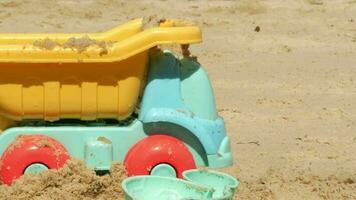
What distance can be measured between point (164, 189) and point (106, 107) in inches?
19.1

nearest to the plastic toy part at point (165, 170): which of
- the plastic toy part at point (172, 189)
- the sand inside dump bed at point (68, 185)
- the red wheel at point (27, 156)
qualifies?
the sand inside dump bed at point (68, 185)

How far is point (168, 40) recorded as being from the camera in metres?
2.77

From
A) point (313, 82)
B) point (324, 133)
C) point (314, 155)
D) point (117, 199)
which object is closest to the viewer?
point (117, 199)

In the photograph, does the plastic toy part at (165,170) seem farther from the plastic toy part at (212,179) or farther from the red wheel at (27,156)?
the red wheel at (27,156)

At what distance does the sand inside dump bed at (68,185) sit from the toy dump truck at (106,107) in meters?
0.07

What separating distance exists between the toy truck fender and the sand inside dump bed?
0.29 metres

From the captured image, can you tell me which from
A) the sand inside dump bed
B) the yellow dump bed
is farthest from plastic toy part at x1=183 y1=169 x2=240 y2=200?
the yellow dump bed

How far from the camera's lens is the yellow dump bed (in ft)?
9.01

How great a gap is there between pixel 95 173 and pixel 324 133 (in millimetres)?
1484

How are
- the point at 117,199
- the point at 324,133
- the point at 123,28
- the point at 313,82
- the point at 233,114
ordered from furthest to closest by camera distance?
the point at 313,82
the point at 233,114
the point at 324,133
the point at 123,28
the point at 117,199

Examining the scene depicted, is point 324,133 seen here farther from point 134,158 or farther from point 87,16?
point 87,16

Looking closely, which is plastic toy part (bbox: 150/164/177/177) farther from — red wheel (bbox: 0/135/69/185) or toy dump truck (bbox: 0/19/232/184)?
red wheel (bbox: 0/135/69/185)

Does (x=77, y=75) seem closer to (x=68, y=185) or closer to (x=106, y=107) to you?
(x=106, y=107)

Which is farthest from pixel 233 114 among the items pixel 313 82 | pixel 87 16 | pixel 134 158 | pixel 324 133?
pixel 87 16
